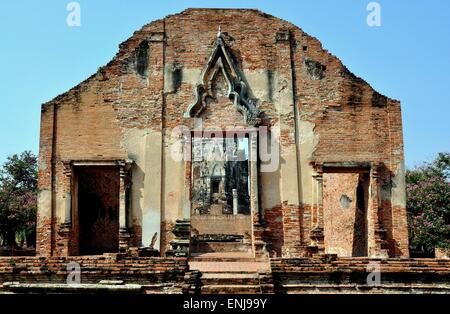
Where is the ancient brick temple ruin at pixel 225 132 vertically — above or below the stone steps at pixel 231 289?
above

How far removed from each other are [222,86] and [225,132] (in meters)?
1.34

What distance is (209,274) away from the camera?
35.3 feet

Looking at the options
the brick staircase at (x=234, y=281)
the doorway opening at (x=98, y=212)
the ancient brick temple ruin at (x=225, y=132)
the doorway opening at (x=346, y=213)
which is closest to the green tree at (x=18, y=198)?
the doorway opening at (x=98, y=212)

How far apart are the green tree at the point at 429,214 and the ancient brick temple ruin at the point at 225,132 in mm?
7325

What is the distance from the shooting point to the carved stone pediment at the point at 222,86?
617 inches

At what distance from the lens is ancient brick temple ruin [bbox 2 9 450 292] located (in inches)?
599

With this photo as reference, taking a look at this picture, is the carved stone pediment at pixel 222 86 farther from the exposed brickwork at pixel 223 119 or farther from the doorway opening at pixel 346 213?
the doorway opening at pixel 346 213

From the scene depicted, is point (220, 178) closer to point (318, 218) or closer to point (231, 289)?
point (318, 218)

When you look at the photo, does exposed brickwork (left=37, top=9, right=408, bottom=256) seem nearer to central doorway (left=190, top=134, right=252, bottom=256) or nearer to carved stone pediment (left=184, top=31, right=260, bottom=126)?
carved stone pediment (left=184, top=31, right=260, bottom=126)

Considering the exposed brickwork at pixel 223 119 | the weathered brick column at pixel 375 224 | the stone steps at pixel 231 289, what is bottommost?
the stone steps at pixel 231 289

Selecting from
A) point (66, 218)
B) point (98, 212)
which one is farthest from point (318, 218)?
point (98, 212)

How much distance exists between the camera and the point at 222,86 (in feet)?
52.4

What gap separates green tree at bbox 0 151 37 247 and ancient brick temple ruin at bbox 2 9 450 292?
10816mm
